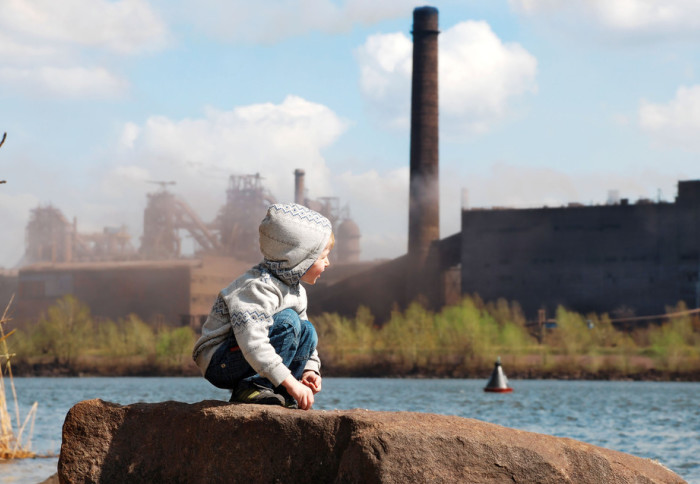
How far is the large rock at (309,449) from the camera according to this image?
3240 mm

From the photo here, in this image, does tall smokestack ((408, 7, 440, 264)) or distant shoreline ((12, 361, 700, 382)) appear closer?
distant shoreline ((12, 361, 700, 382))

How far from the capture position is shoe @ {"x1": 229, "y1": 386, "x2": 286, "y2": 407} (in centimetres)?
351

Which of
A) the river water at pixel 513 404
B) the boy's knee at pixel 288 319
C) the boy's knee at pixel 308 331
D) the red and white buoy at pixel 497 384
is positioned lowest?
the river water at pixel 513 404

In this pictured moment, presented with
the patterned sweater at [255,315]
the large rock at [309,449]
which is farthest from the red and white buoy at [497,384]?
the patterned sweater at [255,315]

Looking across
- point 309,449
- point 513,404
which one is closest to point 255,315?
point 309,449

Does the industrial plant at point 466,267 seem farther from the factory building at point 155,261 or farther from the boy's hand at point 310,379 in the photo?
the boy's hand at point 310,379

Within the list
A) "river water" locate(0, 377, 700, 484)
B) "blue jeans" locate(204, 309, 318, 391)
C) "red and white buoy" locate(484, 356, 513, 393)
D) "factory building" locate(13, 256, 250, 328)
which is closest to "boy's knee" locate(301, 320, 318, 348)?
"blue jeans" locate(204, 309, 318, 391)

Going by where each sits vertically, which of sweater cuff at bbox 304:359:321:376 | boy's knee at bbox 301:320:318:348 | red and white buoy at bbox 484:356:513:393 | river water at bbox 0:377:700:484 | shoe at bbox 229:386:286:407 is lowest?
river water at bbox 0:377:700:484

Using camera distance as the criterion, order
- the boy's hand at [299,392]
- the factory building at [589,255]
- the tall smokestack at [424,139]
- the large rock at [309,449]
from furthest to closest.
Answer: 1. the tall smokestack at [424,139]
2. the factory building at [589,255]
3. the boy's hand at [299,392]
4. the large rock at [309,449]

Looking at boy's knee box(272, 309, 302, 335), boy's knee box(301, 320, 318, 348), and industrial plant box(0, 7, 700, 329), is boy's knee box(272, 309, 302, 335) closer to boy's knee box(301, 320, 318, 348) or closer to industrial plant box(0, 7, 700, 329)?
boy's knee box(301, 320, 318, 348)

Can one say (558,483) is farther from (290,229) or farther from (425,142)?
(425,142)

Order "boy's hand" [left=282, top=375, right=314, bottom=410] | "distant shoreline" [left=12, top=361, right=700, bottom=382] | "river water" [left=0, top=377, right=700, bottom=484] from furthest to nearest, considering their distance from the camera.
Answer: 1. "distant shoreline" [left=12, top=361, right=700, bottom=382]
2. "river water" [left=0, top=377, right=700, bottom=484]
3. "boy's hand" [left=282, top=375, right=314, bottom=410]

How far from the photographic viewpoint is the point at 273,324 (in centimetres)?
340

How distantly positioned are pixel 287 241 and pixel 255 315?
0.29m
